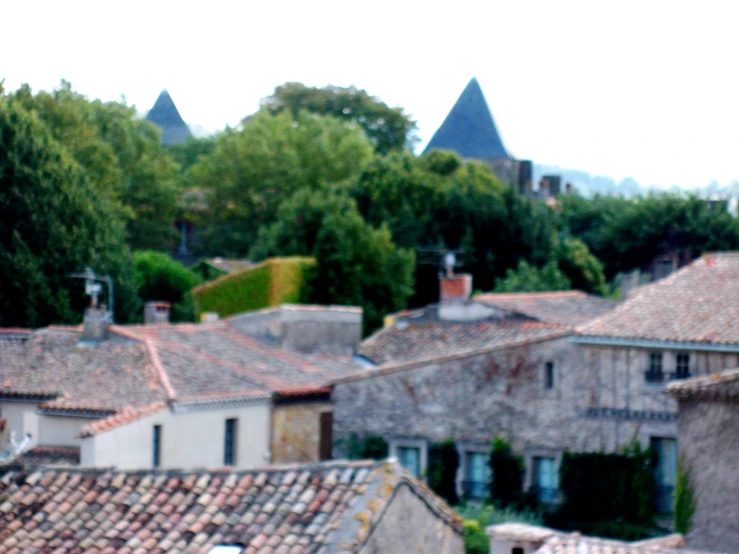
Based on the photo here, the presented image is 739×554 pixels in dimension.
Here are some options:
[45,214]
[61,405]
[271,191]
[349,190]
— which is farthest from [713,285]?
[271,191]

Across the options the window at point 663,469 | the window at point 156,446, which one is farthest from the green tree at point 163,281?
the window at point 663,469

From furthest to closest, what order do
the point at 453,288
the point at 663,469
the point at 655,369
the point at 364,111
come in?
the point at 364,111, the point at 453,288, the point at 663,469, the point at 655,369

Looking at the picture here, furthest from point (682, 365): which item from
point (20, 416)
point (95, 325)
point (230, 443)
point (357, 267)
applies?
point (357, 267)

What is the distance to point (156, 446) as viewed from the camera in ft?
75.7

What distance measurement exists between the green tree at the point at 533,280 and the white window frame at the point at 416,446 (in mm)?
16134

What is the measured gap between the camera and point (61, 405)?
23703mm

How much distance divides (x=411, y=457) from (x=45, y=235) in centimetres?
1628

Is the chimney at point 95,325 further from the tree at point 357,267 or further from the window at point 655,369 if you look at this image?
the tree at point 357,267

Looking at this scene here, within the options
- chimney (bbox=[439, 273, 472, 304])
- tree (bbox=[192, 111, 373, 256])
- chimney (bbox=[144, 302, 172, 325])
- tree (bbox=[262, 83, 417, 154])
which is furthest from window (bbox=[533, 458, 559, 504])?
tree (bbox=[262, 83, 417, 154])

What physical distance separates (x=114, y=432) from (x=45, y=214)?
16.7 metres

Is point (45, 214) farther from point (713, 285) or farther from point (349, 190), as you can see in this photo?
point (713, 285)

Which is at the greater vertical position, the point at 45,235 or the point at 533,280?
the point at 45,235

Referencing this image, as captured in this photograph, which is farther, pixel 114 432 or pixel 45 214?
pixel 45 214

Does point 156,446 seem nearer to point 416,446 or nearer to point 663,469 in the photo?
point 416,446
